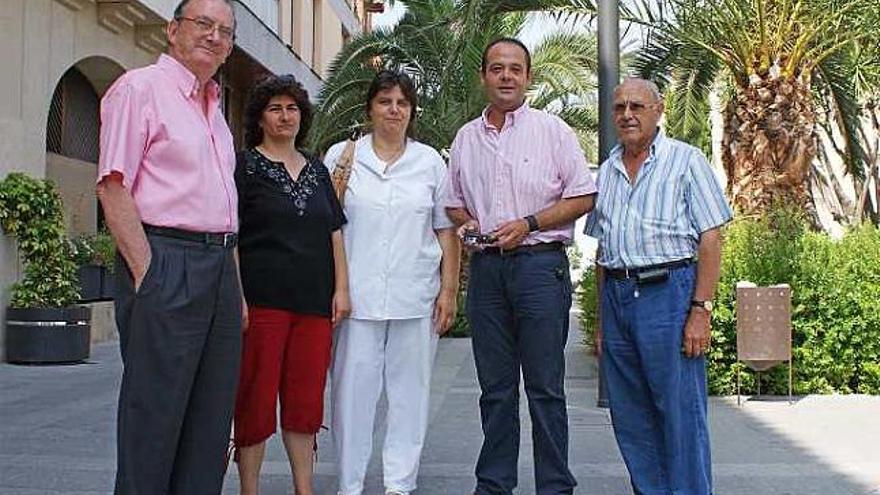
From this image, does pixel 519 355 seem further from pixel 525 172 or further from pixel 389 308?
pixel 525 172

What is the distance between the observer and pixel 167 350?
3.73 meters

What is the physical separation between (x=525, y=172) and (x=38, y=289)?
336 inches

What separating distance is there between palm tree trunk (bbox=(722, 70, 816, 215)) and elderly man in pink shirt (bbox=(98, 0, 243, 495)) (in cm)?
792

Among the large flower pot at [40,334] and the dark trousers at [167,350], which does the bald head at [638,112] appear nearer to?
the dark trousers at [167,350]

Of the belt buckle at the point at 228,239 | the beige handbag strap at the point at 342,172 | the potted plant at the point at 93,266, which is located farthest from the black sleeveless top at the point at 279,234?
the potted plant at the point at 93,266

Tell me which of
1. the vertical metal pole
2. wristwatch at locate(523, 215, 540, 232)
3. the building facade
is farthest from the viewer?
the building facade

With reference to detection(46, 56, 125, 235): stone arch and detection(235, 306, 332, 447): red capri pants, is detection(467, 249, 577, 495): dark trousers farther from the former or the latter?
detection(46, 56, 125, 235): stone arch

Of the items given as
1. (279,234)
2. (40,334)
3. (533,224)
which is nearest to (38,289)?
(40,334)

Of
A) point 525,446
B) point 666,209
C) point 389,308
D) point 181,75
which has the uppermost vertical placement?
point 181,75

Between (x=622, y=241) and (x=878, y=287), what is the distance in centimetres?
551

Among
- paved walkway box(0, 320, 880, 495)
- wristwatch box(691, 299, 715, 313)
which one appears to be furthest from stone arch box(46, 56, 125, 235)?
wristwatch box(691, 299, 715, 313)

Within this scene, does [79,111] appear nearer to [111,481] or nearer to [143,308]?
[111,481]

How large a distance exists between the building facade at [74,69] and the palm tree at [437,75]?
1.85 m

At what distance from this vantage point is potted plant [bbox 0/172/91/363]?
11.9 metres
